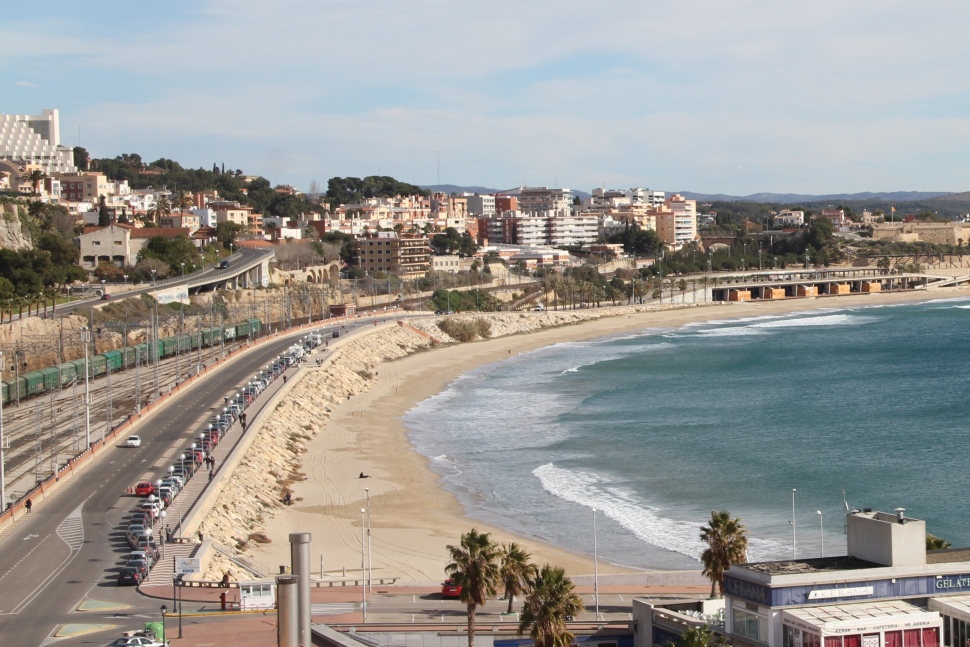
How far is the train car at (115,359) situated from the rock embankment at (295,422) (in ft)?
33.7

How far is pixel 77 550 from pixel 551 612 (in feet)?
49.4

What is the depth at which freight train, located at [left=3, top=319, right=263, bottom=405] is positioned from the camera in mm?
57562

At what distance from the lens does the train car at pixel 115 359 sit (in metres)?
65.8

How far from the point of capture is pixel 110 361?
65.8 meters

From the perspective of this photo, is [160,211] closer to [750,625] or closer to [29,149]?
[29,149]

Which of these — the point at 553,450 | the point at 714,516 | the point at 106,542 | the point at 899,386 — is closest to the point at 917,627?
the point at 714,516

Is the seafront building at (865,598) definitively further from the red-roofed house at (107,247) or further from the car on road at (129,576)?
the red-roofed house at (107,247)

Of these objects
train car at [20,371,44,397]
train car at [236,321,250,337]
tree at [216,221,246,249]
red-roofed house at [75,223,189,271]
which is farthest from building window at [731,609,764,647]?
tree at [216,221,246,249]

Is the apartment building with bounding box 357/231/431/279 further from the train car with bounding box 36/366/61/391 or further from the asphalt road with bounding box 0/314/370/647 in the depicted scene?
the asphalt road with bounding box 0/314/370/647

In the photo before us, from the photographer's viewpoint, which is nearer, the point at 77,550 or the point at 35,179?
the point at 77,550

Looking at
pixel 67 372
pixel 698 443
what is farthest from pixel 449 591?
pixel 67 372

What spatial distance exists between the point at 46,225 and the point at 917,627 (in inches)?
3664

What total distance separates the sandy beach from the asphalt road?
4515 millimetres

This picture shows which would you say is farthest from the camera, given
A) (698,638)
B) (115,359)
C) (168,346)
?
(168,346)
